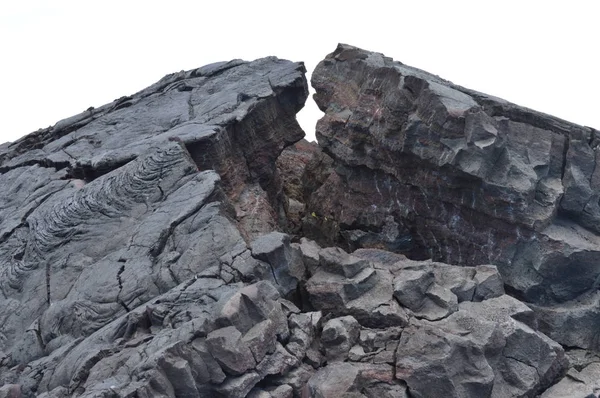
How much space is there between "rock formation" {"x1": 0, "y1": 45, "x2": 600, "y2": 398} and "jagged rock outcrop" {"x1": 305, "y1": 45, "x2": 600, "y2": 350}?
39 mm

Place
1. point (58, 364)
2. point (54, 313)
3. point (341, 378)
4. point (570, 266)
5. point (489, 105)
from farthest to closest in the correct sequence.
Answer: point (489, 105), point (570, 266), point (54, 313), point (58, 364), point (341, 378)

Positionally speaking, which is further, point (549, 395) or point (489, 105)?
point (489, 105)

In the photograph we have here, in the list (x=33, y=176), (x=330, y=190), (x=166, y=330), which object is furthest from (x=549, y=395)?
(x=33, y=176)

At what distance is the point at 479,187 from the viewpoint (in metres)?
12.9

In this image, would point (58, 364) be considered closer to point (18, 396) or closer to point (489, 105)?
point (18, 396)

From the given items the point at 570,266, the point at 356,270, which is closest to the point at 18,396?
the point at 356,270

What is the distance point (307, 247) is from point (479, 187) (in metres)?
3.33

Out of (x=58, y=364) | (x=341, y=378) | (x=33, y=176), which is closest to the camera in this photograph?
(x=341, y=378)

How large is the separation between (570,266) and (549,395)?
2860 millimetres

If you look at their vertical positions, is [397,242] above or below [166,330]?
below

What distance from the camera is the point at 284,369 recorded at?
9711mm

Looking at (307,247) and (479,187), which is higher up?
(307,247)

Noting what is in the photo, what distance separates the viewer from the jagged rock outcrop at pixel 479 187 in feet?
41.2

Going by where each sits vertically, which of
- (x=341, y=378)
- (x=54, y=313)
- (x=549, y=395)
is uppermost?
(x=54, y=313)
